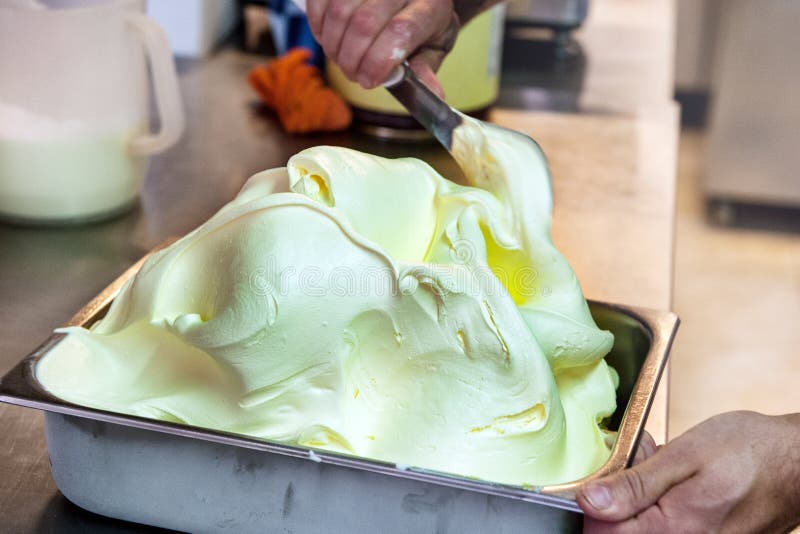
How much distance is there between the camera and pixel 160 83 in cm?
137

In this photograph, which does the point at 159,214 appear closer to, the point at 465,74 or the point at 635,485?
the point at 465,74

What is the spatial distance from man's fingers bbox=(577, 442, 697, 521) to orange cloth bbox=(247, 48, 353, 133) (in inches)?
44.9

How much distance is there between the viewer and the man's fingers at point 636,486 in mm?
679

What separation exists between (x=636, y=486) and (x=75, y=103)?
91 centimetres

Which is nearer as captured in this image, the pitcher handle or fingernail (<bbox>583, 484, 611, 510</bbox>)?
fingernail (<bbox>583, 484, 611, 510</bbox>)

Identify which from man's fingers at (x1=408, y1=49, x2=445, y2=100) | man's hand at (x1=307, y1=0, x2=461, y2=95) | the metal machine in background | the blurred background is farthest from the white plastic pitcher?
the metal machine in background

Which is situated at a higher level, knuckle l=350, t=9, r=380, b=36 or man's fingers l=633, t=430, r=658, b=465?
knuckle l=350, t=9, r=380, b=36

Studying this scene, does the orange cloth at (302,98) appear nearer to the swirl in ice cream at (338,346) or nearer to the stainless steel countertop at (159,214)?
the stainless steel countertop at (159,214)

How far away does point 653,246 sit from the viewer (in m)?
1.43

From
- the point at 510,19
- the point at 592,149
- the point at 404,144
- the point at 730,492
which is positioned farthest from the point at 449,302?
the point at 510,19

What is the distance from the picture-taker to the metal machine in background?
3.12m

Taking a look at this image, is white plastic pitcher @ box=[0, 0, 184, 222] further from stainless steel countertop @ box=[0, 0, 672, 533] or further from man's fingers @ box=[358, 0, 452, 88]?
man's fingers @ box=[358, 0, 452, 88]

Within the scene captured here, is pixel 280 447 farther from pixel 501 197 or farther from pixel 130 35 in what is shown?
pixel 130 35

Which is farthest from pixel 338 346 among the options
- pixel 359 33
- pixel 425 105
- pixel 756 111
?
pixel 756 111
